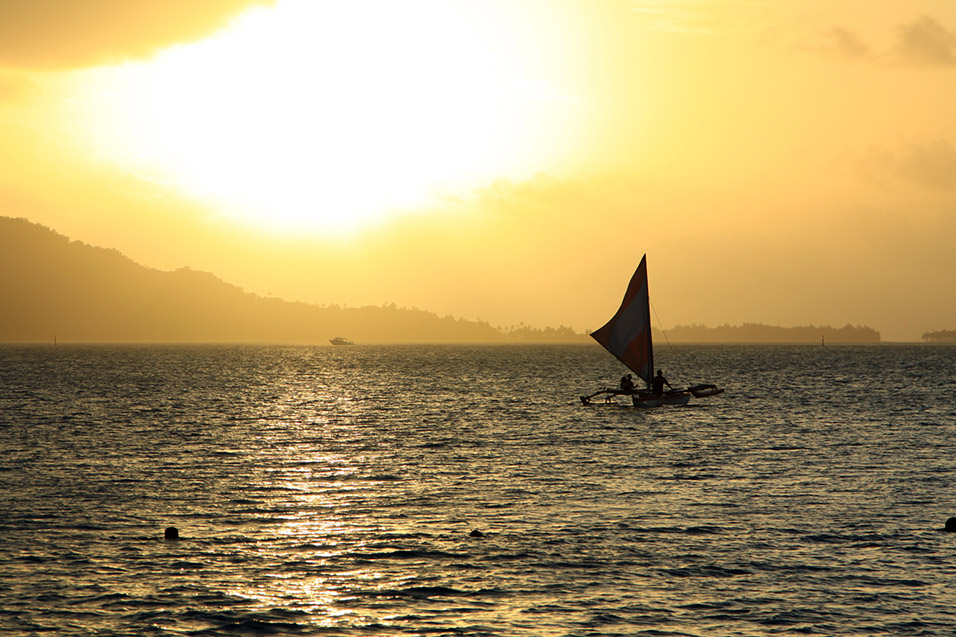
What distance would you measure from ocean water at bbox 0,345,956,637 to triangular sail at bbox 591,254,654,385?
10.3m

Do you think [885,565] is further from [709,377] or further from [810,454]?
[709,377]

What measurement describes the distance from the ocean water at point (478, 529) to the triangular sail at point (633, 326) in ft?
33.9

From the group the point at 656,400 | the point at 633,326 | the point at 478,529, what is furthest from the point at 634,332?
the point at 478,529

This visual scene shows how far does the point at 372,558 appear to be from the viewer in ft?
99.3

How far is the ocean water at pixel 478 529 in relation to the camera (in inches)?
984

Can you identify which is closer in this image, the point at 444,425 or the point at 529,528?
the point at 529,528

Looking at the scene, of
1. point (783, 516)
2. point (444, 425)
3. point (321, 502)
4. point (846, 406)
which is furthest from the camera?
point (846, 406)

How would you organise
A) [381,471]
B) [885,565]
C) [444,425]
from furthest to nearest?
[444,425]
[381,471]
[885,565]

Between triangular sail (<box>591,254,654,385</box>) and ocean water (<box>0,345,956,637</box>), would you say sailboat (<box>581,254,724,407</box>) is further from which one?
ocean water (<box>0,345,956,637</box>)

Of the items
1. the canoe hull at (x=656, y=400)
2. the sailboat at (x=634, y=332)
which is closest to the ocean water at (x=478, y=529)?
the canoe hull at (x=656, y=400)

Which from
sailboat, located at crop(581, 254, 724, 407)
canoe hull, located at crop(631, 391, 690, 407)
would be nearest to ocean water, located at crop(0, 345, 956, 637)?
canoe hull, located at crop(631, 391, 690, 407)

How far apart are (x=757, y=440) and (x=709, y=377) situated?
10078 cm

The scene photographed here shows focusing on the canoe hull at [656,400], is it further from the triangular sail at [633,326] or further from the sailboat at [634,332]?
the triangular sail at [633,326]

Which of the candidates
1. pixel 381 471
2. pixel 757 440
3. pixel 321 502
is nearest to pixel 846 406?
pixel 757 440
